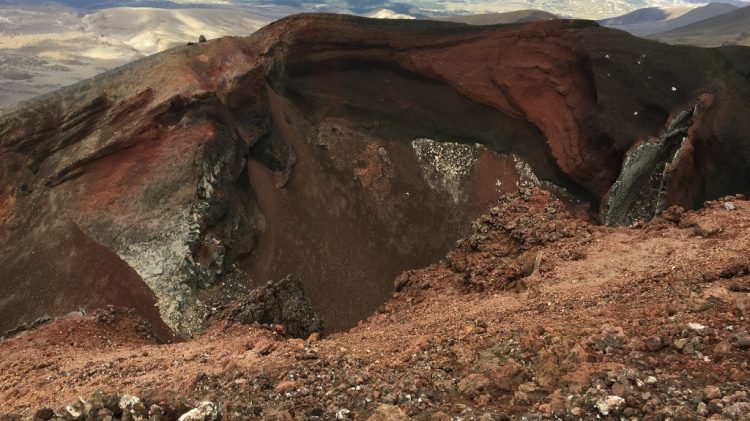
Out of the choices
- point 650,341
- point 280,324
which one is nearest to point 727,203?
point 650,341

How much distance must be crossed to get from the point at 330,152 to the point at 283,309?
487cm

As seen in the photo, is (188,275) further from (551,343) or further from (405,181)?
(551,343)

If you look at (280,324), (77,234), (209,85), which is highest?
(209,85)

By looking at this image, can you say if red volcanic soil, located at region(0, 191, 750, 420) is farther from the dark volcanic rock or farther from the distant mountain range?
the distant mountain range

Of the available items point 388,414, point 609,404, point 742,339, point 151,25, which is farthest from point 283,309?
point 151,25

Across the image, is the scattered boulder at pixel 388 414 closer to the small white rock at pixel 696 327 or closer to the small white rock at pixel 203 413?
the small white rock at pixel 203 413

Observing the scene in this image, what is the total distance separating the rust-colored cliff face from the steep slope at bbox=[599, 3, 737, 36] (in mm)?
64615

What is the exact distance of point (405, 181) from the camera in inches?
517

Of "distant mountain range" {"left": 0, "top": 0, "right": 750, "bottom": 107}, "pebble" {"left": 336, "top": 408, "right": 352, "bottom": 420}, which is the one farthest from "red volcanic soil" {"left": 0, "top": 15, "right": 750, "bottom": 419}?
"distant mountain range" {"left": 0, "top": 0, "right": 750, "bottom": 107}

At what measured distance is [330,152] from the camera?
13172 mm

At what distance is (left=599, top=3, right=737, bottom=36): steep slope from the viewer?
244ft

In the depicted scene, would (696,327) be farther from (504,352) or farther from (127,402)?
(127,402)

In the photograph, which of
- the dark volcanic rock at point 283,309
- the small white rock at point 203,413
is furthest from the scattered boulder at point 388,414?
the dark volcanic rock at point 283,309

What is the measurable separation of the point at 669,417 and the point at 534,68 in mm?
10784
